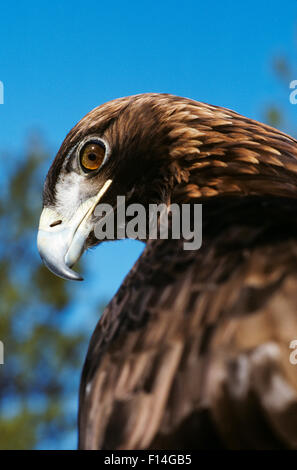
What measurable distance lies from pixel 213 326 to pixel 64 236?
3.92 ft

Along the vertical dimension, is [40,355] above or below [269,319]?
below

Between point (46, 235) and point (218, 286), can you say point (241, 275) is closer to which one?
point (218, 286)

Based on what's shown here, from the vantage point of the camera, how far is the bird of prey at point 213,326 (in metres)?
1.15

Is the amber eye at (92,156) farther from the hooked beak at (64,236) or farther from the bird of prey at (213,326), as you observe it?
the bird of prey at (213,326)

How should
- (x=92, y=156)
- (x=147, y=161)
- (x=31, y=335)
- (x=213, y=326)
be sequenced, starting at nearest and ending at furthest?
(x=213, y=326) < (x=147, y=161) < (x=92, y=156) < (x=31, y=335)

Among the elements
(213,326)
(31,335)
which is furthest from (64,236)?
(31,335)

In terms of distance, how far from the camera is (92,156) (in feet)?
7.82

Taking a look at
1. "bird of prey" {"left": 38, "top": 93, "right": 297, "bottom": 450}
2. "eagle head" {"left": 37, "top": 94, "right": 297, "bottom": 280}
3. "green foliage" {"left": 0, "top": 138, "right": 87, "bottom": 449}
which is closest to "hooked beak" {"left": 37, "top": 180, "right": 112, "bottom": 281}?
"eagle head" {"left": 37, "top": 94, "right": 297, "bottom": 280}

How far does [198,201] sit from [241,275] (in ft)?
1.92

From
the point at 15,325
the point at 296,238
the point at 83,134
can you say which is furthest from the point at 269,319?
the point at 15,325

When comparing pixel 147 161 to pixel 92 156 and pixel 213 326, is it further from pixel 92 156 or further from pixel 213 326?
pixel 213 326

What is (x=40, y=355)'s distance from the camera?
16969 millimetres

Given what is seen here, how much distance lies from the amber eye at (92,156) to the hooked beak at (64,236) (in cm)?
10

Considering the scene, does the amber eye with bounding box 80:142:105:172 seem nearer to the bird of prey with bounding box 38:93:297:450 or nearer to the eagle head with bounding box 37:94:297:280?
the eagle head with bounding box 37:94:297:280
